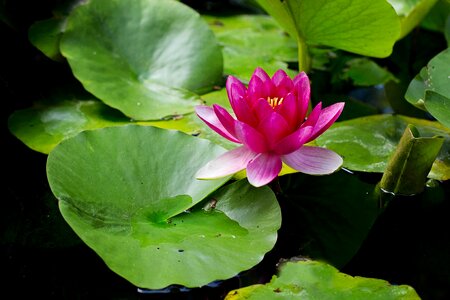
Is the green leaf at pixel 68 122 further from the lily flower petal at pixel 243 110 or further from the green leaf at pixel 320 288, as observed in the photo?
the green leaf at pixel 320 288

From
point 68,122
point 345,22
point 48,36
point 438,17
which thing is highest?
point 345,22

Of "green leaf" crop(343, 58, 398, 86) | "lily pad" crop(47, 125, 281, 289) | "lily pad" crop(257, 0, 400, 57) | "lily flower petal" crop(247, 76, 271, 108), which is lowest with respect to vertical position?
"green leaf" crop(343, 58, 398, 86)

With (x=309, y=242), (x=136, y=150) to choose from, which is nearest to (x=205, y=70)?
(x=136, y=150)

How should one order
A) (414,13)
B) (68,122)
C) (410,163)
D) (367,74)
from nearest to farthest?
(410,163)
(68,122)
(414,13)
(367,74)

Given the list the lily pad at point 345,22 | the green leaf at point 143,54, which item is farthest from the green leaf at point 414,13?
the green leaf at point 143,54

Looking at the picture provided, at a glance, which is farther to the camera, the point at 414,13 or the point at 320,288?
the point at 414,13

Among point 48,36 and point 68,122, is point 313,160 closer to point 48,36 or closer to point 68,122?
point 68,122

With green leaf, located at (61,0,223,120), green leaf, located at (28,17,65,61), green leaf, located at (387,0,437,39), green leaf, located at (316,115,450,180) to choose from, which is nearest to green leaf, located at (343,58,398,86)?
green leaf, located at (387,0,437,39)

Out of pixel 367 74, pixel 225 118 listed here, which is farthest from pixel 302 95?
pixel 367 74

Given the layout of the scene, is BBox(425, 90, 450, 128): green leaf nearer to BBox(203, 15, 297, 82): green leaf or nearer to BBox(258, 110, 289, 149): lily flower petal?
BBox(258, 110, 289, 149): lily flower petal
